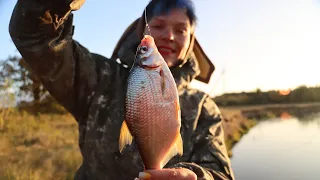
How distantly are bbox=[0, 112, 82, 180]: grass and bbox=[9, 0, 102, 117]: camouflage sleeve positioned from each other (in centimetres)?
492

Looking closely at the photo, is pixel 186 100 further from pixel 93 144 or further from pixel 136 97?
pixel 136 97

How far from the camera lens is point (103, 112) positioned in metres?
3.21

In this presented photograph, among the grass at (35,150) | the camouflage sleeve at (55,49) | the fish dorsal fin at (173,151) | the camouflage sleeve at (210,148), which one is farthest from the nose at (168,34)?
the grass at (35,150)

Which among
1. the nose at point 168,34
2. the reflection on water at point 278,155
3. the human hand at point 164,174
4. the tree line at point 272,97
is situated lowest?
the tree line at point 272,97

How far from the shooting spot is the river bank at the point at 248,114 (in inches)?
722

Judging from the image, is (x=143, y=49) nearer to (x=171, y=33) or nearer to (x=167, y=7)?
(x=171, y=33)

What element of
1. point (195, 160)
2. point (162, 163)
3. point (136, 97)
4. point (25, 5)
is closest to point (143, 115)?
point (136, 97)

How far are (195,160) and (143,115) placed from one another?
4.87 ft

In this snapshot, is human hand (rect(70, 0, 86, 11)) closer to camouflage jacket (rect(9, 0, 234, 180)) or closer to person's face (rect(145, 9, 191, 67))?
camouflage jacket (rect(9, 0, 234, 180))

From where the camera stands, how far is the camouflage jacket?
8.67ft

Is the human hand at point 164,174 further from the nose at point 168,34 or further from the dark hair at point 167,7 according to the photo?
the dark hair at point 167,7

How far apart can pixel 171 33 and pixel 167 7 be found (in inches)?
9.3

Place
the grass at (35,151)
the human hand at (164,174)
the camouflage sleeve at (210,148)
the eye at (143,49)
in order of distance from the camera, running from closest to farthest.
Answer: the human hand at (164,174), the eye at (143,49), the camouflage sleeve at (210,148), the grass at (35,151)

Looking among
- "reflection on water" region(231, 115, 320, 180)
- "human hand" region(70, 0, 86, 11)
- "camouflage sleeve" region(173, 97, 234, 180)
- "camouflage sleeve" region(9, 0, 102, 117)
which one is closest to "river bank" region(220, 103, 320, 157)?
"reflection on water" region(231, 115, 320, 180)
